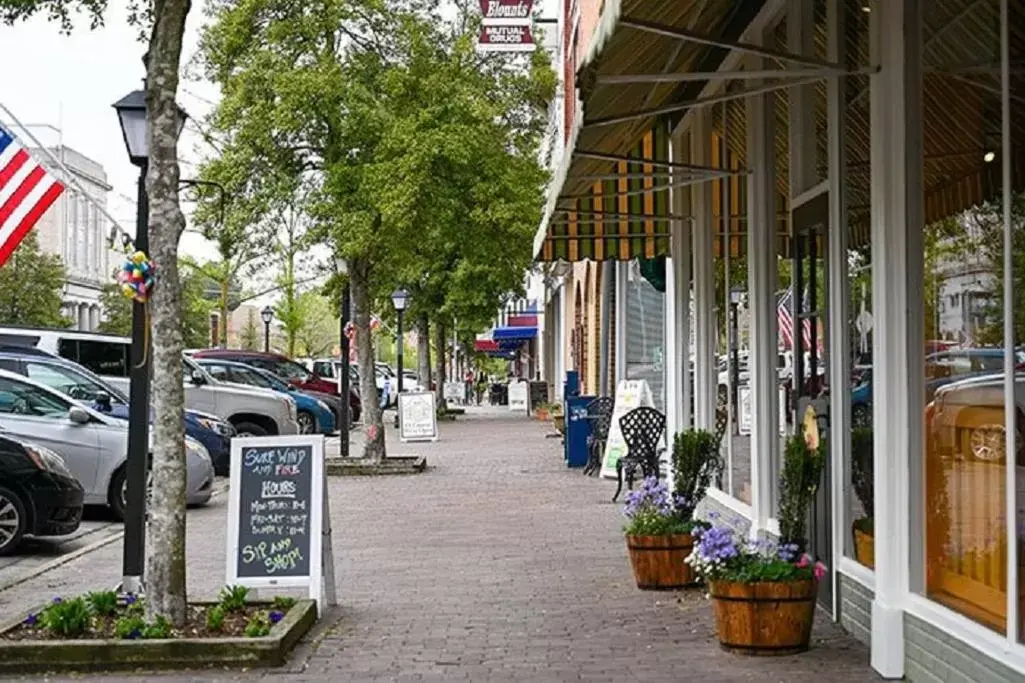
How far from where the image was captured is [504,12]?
24250mm

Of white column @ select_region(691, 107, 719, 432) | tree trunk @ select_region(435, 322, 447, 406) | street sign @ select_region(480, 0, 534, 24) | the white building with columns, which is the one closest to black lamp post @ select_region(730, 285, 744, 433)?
white column @ select_region(691, 107, 719, 432)

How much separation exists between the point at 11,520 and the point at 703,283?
6.37 m

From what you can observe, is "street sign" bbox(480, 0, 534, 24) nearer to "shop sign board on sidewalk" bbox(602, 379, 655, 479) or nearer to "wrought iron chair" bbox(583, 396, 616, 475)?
"wrought iron chair" bbox(583, 396, 616, 475)

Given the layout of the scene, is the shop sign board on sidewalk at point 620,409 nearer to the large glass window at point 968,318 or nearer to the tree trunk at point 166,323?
the tree trunk at point 166,323

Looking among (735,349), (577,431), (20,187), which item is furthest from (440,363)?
(735,349)

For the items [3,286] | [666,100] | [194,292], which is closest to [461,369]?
[194,292]

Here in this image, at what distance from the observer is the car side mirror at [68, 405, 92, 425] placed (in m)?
16.3

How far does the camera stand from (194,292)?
61.8 meters

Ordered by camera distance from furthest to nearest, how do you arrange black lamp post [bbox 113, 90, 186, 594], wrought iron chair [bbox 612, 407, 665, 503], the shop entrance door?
wrought iron chair [bbox 612, 407, 665, 503], black lamp post [bbox 113, 90, 186, 594], the shop entrance door

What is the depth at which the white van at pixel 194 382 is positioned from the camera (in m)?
25.1

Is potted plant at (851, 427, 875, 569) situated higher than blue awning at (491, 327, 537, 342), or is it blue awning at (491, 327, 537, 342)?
blue awning at (491, 327, 537, 342)

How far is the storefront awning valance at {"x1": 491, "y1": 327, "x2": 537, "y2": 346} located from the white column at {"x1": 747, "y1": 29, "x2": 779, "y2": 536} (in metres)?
60.0

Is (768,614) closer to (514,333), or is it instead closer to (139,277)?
(139,277)

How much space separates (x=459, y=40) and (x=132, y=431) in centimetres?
1417
